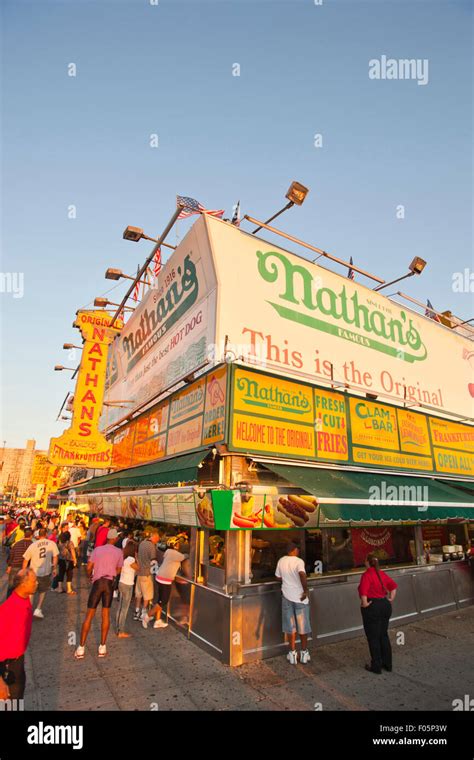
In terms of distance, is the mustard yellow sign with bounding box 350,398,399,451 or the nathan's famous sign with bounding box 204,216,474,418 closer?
the nathan's famous sign with bounding box 204,216,474,418

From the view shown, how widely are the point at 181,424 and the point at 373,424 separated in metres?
5.06

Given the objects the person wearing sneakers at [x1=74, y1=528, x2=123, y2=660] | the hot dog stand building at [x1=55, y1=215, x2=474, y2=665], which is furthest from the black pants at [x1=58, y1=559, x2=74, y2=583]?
the person wearing sneakers at [x1=74, y1=528, x2=123, y2=660]

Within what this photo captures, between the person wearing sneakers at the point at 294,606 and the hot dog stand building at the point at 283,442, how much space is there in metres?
0.37

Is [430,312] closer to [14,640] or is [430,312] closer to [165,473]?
[165,473]

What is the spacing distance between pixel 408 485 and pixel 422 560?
340cm

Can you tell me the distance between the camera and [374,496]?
8.12 m

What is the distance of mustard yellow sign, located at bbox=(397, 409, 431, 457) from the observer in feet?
36.8

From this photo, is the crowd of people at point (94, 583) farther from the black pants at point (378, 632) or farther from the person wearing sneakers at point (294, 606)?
the black pants at point (378, 632)

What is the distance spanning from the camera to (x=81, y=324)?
1448 centimetres

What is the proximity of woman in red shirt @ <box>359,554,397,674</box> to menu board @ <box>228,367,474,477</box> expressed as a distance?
8.76ft

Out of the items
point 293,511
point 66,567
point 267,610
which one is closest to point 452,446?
point 293,511

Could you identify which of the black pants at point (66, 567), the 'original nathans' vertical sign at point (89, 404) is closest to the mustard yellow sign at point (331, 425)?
the 'original nathans' vertical sign at point (89, 404)

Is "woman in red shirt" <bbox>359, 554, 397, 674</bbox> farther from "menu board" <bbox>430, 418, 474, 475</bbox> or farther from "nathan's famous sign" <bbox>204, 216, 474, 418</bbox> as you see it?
"menu board" <bbox>430, 418, 474, 475</bbox>

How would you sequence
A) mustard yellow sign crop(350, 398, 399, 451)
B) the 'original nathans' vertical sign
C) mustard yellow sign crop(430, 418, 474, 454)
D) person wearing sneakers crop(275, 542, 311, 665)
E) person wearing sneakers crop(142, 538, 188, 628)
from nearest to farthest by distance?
person wearing sneakers crop(275, 542, 311, 665) → person wearing sneakers crop(142, 538, 188, 628) → mustard yellow sign crop(350, 398, 399, 451) → mustard yellow sign crop(430, 418, 474, 454) → the 'original nathans' vertical sign
